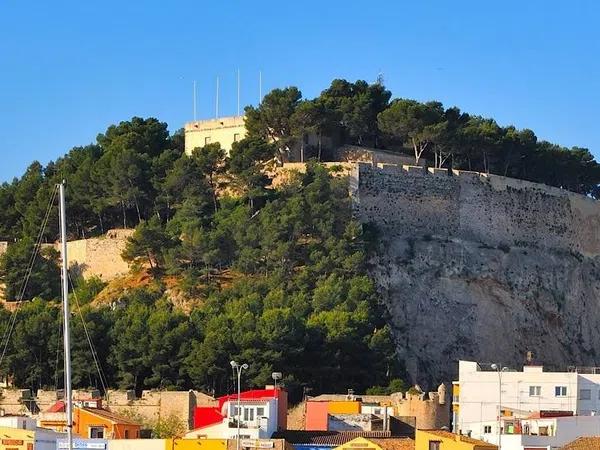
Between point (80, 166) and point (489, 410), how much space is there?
94.7ft

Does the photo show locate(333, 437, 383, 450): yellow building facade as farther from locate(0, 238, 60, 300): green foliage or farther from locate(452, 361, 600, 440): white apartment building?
locate(0, 238, 60, 300): green foliage

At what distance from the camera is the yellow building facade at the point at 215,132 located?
80812 millimetres

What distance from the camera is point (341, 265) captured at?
72375 millimetres

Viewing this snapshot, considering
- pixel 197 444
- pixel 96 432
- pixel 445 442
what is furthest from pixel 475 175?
pixel 445 442

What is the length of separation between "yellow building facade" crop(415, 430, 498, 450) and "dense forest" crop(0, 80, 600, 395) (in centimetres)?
1639

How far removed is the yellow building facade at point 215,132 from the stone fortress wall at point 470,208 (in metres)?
7.09

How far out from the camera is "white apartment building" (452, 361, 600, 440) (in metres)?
56.8

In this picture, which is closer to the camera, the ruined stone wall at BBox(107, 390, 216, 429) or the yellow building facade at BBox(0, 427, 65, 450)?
the yellow building facade at BBox(0, 427, 65, 450)

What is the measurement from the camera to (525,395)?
188 ft

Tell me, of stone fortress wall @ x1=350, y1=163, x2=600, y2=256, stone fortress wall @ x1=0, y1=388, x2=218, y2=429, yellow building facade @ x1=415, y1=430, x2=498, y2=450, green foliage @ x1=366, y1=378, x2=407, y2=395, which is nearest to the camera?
yellow building facade @ x1=415, y1=430, x2=498, y2=450

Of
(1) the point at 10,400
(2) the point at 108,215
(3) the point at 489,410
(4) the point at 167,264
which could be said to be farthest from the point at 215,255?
(3) the point at 489,410

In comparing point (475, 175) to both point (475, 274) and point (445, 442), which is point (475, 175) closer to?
point (475, 274)

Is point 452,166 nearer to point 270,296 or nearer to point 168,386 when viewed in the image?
point 270,296

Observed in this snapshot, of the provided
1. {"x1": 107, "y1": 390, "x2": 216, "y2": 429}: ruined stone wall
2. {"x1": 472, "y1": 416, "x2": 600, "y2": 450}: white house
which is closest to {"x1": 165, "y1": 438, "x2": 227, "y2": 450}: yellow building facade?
{"x1": 472, "y1": 416, "x2": 600, "y2": 450}: white house
